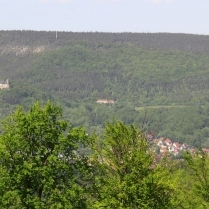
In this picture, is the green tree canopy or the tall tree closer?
the green tree canopy

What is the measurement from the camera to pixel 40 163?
A: 1022 inches

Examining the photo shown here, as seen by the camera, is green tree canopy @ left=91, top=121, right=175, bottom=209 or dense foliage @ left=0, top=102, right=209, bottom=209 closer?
green tree canopy @ left=91, top=121, right=175, bottom=209

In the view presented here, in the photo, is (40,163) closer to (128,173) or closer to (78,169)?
(78,169)

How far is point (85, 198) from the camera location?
1064 inches

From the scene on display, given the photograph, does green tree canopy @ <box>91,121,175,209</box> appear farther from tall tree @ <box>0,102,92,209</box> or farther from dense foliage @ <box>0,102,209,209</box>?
tall tree @ <box>0,102,92,209</box>

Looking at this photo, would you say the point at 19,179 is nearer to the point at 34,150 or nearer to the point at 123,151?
the point at 34,150

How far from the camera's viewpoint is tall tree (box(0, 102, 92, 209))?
25.3 m

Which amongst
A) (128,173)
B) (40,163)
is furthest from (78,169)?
(128,173)

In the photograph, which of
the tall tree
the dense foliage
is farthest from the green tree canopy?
the tall tree

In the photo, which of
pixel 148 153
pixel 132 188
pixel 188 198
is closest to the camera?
pixel 132 188

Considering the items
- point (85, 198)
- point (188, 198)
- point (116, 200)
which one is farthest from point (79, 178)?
point (188, 198)

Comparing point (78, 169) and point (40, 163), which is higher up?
point (40, 163)

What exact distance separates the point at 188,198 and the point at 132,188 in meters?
4.68

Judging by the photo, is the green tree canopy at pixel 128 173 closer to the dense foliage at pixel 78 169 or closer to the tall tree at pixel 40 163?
the dense foliage at pixel 78 169
